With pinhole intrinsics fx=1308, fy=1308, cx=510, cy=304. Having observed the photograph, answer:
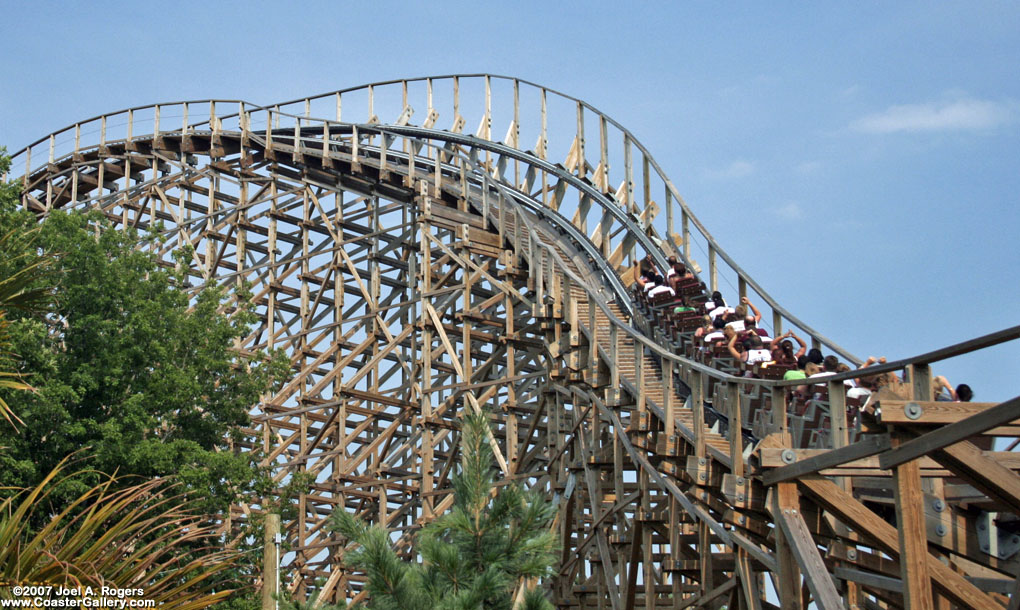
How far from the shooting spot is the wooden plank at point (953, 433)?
5883 mm

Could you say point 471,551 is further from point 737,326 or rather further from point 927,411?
point 737,326

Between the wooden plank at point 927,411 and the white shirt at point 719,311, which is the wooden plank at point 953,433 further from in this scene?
the white shirt at point 719,311

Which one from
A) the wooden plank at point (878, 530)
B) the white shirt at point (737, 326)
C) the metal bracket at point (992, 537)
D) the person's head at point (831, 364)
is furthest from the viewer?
the white shirt at point (737, 326)

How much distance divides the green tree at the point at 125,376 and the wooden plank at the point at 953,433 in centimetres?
824

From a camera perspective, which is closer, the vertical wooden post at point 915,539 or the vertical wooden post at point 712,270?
the vertical wooden post at point 915,539

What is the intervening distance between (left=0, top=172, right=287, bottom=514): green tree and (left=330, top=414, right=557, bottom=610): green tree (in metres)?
6.26

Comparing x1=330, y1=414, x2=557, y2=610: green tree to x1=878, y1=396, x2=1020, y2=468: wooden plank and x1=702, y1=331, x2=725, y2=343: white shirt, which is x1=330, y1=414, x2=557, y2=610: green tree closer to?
x1=878, y1=396, x2=1020, y2=468: wooden plank

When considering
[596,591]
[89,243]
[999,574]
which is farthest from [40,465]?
[999,574]

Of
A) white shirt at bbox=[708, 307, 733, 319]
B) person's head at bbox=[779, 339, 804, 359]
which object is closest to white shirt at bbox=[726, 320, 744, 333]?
white shirt at bbox=[708, 307, 733, 319]

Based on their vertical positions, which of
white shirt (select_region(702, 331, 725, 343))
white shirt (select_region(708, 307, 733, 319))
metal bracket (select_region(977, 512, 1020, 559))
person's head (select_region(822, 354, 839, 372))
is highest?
white shirt (select_region(708, 307, 733, 319))

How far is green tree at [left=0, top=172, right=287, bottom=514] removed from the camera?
533 inches

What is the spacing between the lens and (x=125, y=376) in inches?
574

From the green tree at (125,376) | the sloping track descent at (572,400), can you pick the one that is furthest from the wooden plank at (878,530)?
the green tree at (125,376)

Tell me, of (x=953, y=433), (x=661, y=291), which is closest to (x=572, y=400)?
(x=661, y=291)
